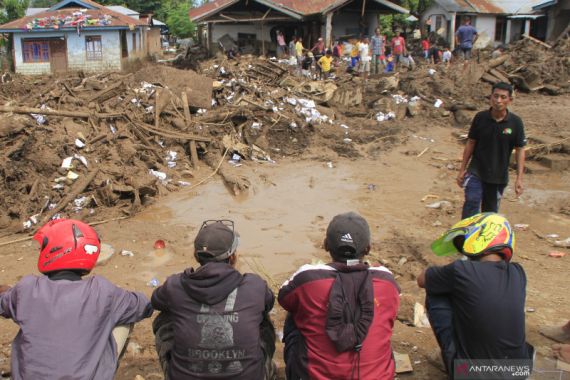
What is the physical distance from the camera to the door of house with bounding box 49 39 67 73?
1061 inches

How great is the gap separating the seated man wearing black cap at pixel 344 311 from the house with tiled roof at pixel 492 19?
27291 millimetres

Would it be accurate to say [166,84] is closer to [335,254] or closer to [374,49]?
[374,49]

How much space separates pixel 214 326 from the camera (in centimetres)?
266

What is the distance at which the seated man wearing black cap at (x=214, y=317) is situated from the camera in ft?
8.73

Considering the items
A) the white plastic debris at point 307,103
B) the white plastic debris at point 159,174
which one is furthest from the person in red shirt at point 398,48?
the white plastic debris at point 159,174

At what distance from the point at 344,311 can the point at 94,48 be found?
27773 millimetres

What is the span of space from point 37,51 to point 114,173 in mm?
21779

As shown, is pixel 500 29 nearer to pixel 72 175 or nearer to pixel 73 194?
pixel 72 175

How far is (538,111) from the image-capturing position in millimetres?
14422

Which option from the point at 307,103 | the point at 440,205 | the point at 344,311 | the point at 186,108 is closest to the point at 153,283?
the point at 344,311

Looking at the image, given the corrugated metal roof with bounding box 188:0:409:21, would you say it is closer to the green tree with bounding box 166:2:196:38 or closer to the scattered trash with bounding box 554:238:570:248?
the scattered trash with bounding box 554:238:570:248

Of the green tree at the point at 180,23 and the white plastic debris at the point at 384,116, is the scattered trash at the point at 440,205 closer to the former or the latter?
the white plastic debris at the point at 384,116

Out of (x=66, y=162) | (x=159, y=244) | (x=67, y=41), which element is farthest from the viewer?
(x=67, y=41)

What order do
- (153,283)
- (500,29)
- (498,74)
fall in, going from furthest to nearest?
(500,29), (498,74), (153,283)
